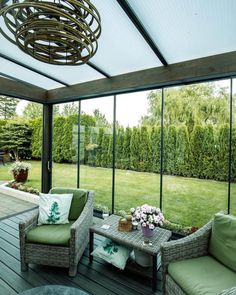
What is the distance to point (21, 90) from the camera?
172 inches

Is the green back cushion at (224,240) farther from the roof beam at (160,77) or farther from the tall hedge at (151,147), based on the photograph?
the roof beam at (160,77)

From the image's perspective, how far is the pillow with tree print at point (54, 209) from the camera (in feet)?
9.42

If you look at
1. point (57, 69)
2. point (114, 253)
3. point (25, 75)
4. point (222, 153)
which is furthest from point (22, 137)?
point (222, 153)

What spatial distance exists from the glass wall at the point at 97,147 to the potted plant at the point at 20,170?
2.09 metres

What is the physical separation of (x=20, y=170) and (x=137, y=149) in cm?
362

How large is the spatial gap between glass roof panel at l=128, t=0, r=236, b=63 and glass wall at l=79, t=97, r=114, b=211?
1.88m

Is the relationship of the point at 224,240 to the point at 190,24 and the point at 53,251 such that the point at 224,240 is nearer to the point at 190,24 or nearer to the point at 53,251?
the point at 53,251

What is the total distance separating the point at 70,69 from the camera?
11.9ft

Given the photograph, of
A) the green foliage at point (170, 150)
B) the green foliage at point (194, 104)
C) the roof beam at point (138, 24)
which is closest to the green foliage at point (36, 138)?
the green foliage at point (194, 104)

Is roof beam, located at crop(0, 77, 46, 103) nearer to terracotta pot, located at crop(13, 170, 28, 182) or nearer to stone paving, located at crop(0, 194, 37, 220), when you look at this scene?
terracotta pot, located at crop(13, 170, 28, 182)

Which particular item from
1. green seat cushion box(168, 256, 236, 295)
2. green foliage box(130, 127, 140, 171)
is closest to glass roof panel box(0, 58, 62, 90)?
green foliage box(130, 127, 140, 171)

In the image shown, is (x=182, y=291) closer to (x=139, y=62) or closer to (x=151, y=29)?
(x=151, y=29)

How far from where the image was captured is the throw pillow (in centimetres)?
250

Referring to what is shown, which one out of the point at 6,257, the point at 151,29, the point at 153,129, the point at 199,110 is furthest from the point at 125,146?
the point at 6,257
